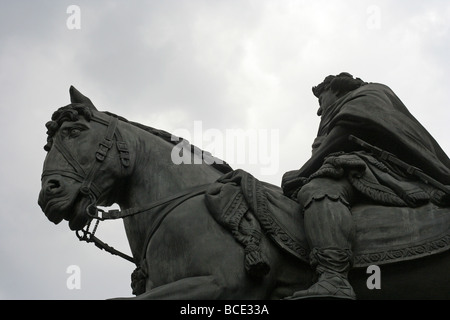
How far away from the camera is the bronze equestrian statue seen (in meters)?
8.50

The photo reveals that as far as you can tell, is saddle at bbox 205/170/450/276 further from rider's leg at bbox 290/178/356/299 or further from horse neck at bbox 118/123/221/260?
horse neck at bbox 118/123/221/260

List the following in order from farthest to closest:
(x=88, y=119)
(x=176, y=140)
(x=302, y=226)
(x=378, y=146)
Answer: (x=176, y=140) < (x=378, y=146) < (x=88, y=119) < (x=302, y=226)

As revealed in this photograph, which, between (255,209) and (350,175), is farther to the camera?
(350,175)

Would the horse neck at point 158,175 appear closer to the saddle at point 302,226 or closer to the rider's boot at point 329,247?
the saddle at point 302,226

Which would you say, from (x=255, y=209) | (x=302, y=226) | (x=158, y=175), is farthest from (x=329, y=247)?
(x=158, y=175)

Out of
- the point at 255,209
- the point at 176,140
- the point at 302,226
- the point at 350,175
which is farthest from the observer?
the point at 176,140

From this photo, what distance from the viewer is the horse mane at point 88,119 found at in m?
9.62

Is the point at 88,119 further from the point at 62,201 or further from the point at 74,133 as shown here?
the point at 62,201

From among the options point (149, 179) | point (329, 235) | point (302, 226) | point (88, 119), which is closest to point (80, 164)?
point (88, 119)

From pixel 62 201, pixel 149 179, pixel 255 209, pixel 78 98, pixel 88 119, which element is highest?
pixel 78 98

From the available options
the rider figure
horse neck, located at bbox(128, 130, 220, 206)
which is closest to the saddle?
the rider figure

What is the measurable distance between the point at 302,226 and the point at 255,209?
1.69 feet

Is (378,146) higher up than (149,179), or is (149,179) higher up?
(378,146)

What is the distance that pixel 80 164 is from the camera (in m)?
9.26
